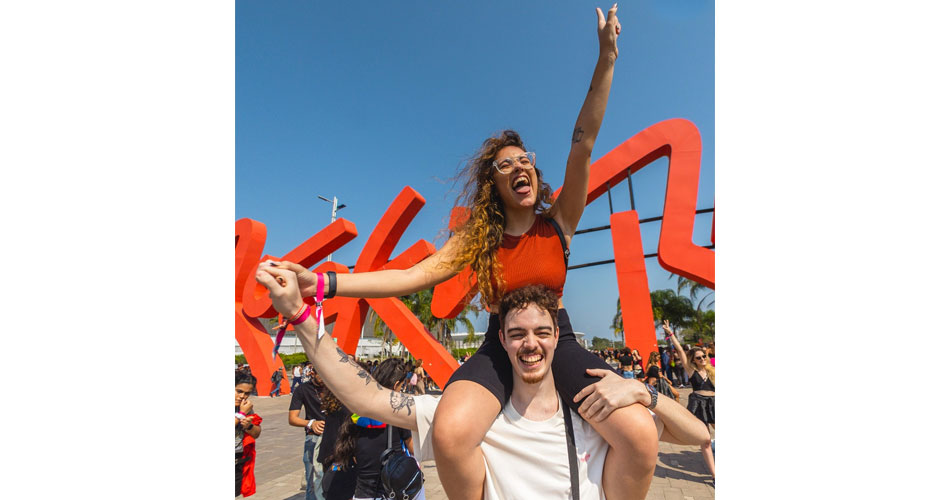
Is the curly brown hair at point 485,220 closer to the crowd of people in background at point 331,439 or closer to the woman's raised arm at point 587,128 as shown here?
the woman's raised arm at point 587,128

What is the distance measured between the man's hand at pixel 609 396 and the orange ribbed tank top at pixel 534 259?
0.50 meters

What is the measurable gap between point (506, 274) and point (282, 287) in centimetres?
96

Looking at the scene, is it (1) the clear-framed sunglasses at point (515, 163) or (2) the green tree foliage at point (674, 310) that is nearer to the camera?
(1) the clear-framed sunglasses at point (515, 163)

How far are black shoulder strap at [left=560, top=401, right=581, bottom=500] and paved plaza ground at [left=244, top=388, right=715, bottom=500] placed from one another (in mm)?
4898

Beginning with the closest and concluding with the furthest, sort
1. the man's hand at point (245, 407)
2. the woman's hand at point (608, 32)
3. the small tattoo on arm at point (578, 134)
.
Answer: the woman's hand at point (608, 32) < the small tattoo on arm at point (578, 134) < the man's hand at point (245, 407)

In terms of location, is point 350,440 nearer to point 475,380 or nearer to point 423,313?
point 475,380

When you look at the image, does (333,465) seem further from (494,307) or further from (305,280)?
(305,280)

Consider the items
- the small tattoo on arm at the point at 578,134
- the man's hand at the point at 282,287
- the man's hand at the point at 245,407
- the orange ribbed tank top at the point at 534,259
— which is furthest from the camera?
the man's hand at the point at 245,407

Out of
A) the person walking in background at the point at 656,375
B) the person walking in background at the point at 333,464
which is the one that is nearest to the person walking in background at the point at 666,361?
the person walking in background at the point at 656,375

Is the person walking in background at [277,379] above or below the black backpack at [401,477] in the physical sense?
below

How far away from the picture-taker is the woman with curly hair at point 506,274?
5.62 ft

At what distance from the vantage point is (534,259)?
211cm

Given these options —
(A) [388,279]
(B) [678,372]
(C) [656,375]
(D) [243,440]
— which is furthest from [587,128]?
(B) [678,372]

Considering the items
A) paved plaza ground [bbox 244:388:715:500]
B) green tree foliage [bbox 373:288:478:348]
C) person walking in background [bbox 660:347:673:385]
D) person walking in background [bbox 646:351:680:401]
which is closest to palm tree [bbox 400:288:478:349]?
green tree foliage [bbox 373:288:478:348]
